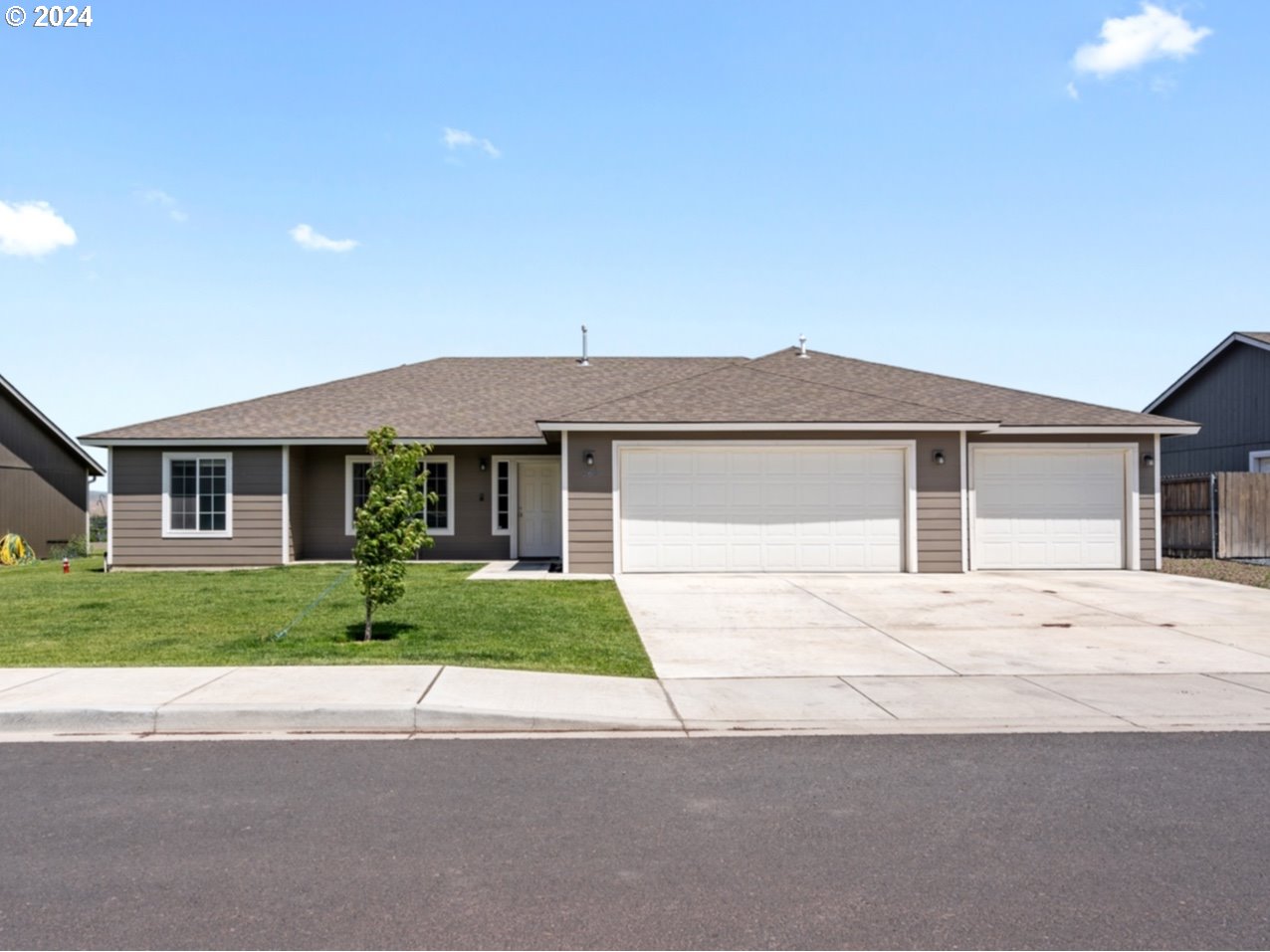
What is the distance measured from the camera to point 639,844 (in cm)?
456

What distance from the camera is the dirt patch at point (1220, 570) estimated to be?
16.6 m

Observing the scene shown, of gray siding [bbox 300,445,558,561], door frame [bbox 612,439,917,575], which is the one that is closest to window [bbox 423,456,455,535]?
gray siding [bbox 300,445,558,561]

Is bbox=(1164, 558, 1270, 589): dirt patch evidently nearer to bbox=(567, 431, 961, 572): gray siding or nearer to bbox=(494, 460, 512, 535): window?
bbox=(567, 431, 961, 572): gray siding

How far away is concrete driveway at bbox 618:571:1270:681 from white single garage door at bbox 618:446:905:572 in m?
0.74

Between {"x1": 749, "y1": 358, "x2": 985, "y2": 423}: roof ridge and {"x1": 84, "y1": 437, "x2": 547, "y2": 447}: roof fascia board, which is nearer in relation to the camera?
{"x1": 749, "y1": 358, "x2": 985, "y2": 423}: roof ridge

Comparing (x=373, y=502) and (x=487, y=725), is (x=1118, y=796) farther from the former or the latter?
(x=373, y=502)

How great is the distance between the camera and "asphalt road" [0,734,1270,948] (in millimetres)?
3686

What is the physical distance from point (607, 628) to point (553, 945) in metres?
7.33

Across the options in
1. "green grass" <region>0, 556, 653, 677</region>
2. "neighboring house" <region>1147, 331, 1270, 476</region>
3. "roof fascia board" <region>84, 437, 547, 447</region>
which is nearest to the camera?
"green grass" <region>0, 556, 653, 677</region>

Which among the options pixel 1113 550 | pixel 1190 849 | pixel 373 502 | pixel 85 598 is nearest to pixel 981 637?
pixel 1190 849

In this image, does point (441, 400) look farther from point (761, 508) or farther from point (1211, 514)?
point (1211, 514)

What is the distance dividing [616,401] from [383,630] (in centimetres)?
834

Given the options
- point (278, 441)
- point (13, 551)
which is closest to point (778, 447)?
point (278, 441)

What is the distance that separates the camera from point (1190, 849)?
14.7ft
